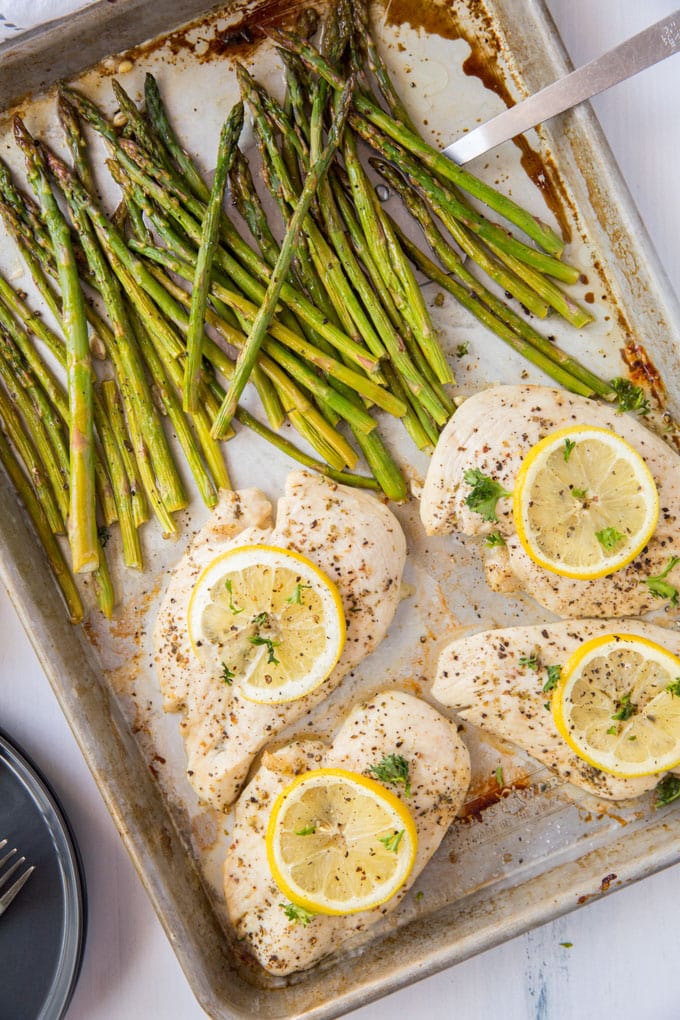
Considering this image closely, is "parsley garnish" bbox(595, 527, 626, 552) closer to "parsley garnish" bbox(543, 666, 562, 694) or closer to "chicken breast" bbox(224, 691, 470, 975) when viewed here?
"parsley garnish" bbox(543, 666, 562, 694)

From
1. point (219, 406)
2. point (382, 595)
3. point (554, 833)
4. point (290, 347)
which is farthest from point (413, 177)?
point (554, 833)

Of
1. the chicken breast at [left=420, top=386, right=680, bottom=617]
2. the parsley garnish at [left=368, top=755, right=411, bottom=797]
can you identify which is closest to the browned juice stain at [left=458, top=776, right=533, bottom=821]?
the parsley garnish at [left=368, top=755, right=411, bottom=797]

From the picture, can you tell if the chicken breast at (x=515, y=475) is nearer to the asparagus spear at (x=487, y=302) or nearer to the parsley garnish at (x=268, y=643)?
the asparagus spear at (x=487, y=302)

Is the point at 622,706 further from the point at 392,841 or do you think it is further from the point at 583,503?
the point at 392,841

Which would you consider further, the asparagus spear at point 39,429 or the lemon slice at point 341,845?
the asparagus spear at point 39,429

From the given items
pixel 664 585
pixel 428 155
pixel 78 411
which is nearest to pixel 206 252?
pixel 78 411

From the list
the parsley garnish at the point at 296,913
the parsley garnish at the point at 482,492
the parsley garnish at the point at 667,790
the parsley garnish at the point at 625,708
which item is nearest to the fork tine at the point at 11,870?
the parsley garnish at the point at 296,913
